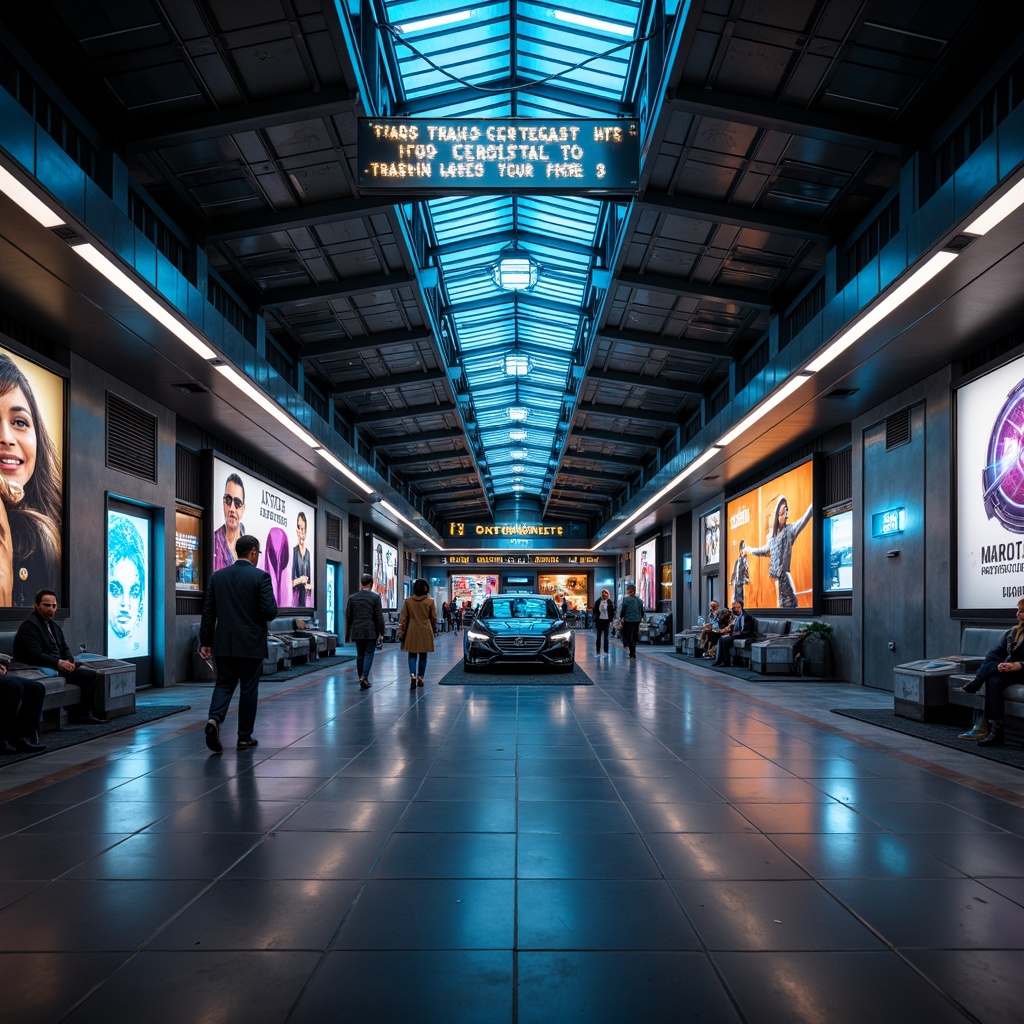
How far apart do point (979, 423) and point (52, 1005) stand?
389 inches

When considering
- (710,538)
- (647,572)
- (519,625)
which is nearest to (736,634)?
(519,625)

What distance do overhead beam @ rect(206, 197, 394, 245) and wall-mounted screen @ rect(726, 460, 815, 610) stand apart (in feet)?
29.0

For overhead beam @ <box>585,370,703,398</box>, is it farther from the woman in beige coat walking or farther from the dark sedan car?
the woman in beige coat walking

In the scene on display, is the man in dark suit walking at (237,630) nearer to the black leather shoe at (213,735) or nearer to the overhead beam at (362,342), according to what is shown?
the black leather shoe at (213,735)

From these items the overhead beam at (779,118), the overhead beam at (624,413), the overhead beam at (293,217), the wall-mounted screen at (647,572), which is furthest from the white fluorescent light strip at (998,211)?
the wall-mounted screen at (647,572)

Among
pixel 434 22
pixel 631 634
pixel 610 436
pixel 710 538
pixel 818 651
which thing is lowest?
pixel 631 634

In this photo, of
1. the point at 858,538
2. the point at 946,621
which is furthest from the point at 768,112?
the point at 858,538

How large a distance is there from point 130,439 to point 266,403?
1.90 metres

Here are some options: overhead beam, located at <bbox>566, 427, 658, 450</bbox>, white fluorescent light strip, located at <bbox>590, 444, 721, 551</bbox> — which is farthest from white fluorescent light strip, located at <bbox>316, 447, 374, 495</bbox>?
white fluorescent light strip, located at <bbox>590, 444, 721, 551</bbox>

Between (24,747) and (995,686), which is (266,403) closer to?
(24,747)

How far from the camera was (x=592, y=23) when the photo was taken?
9.18m

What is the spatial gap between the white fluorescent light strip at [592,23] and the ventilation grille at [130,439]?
6.99 m

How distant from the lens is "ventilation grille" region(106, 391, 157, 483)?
10562mm

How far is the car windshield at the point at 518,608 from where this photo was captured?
48.6 feet
